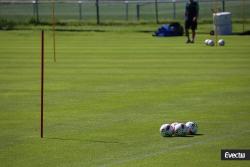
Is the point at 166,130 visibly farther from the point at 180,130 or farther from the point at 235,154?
the point at 235,154

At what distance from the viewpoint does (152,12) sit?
7256cm

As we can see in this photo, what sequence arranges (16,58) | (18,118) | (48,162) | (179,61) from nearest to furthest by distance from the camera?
1. (48,162)
2. (18,118)
3. (179,61)
4. (16,58)

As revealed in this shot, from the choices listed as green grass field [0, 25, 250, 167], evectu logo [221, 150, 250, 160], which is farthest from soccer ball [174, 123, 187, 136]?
evectu logo [221, 150, 250, 160]

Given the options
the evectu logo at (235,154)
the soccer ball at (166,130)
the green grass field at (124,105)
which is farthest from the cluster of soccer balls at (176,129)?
the evectu logo at (235,154)

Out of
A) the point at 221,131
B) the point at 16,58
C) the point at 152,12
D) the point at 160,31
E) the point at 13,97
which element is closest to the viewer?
the point at 221,131

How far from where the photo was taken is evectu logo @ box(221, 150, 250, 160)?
13.9 meters

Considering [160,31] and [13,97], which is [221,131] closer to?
[13,97]

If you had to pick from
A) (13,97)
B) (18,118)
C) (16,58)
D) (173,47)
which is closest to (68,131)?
(18,118)

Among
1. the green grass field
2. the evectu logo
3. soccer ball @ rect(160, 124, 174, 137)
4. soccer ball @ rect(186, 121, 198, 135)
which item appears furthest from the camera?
soccer ball @ rect(186, 121, 198, 135)

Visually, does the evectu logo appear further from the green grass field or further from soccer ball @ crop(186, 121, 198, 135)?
soccer ball @ crop(186, 121, 198, 135)

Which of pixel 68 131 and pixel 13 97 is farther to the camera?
pixel 13 97

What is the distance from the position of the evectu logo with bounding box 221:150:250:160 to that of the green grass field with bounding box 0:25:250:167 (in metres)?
0.16

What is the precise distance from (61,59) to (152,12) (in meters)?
37.5

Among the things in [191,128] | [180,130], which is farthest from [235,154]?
[191,128]
